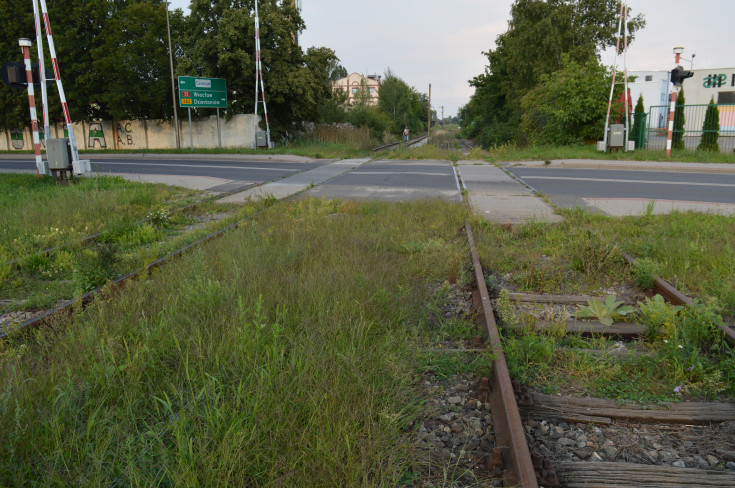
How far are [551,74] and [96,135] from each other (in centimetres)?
2932

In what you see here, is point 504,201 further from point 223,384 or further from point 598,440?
point 223,384

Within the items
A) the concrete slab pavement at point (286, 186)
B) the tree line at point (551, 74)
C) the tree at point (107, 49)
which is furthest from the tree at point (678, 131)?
the tree at point (107, 49)

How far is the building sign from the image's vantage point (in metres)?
44.9

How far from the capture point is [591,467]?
242cm

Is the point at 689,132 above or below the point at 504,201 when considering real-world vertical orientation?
above

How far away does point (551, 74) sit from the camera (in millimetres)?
28266

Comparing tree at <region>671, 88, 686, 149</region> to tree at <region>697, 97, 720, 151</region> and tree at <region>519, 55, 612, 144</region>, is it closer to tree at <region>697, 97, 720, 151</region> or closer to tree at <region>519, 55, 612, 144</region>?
tree at <region>697, 97, 720, 151</region>

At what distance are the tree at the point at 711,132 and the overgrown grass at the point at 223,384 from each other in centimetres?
2413

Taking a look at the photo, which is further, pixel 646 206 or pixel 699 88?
pixel 699 88

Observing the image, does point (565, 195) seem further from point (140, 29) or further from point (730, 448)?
point (140, 29)

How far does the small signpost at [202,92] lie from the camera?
28.0 meters

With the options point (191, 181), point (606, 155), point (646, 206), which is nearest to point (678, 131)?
point (606, 155)

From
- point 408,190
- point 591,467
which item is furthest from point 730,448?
point 408,190

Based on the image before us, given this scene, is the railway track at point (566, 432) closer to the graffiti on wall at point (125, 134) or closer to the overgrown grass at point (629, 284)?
the overgrown grass at point (629, 284)
